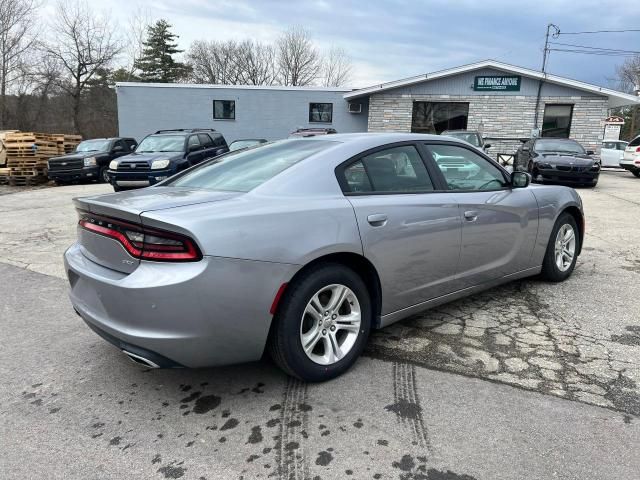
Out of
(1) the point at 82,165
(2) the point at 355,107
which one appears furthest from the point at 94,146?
(2) the point at 355,107

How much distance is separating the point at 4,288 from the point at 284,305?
379 cm

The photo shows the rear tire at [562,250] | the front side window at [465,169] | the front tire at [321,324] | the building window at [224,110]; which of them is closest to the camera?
the front tire at [321,324]

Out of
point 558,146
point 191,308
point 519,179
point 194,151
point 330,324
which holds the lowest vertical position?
point 330,324

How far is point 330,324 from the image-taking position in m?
2.88

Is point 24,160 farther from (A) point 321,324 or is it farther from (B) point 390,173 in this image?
(A) point 321,324

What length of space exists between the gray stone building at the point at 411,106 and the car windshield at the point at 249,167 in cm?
1984

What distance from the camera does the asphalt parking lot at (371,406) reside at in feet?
7.25

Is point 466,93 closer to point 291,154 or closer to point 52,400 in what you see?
point 291,154

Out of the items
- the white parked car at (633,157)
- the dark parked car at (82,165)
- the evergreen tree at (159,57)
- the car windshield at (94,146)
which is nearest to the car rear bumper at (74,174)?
the dark parked car at (82,165)

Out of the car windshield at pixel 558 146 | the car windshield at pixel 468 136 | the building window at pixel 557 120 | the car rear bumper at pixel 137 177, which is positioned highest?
the building window at pixel 557 120

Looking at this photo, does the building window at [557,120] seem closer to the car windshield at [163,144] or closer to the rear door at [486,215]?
the car windshield at [163,144]

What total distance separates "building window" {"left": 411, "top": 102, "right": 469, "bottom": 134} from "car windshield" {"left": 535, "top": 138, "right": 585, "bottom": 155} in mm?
7892

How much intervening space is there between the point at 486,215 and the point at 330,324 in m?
1.65

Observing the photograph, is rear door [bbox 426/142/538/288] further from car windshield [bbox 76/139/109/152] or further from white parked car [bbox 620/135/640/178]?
white parked car [bbox 620/135/640/178]
